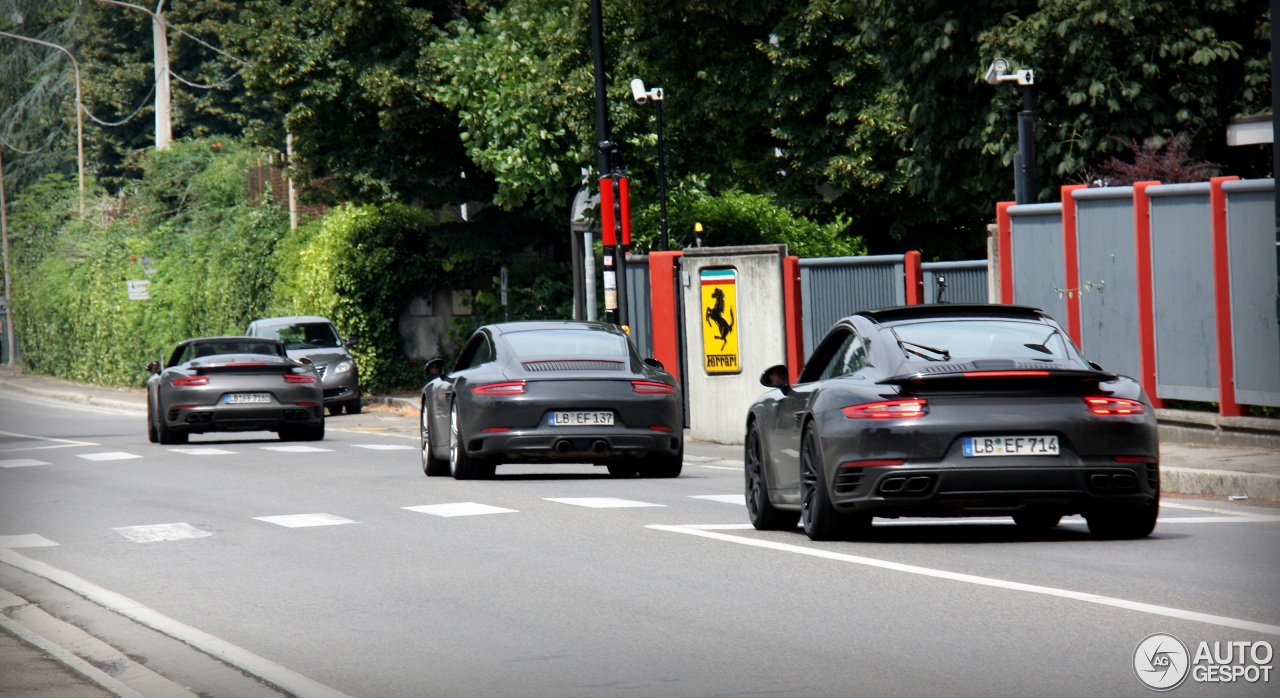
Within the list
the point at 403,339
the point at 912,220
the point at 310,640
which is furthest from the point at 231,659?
the point at 403,339

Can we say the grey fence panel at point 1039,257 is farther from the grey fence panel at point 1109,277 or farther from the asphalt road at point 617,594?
the asphalt road at point 617,594

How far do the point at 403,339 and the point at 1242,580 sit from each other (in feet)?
108

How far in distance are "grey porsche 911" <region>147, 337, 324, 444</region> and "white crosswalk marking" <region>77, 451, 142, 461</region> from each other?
1254 millimetres

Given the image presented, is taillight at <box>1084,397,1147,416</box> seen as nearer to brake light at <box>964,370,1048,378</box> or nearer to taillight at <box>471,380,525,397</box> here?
brake light at <box>964,370,1048,378</box>

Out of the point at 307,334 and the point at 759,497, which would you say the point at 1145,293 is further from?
the point at 307,334

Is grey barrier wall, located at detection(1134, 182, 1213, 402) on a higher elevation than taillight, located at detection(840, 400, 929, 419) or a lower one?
higher

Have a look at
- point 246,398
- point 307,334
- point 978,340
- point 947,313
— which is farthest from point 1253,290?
point 307,334

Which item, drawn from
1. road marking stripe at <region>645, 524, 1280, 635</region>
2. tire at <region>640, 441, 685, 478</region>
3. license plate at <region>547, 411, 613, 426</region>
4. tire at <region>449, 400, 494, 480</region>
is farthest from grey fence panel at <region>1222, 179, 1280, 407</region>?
road marking stripe at <region>645, 524, 1280, 635</region>

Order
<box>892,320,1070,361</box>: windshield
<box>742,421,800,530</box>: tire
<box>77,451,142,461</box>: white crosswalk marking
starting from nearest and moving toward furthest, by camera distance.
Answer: <box>892,320,1070,361</box>: windshield < <box>742,421,800,530</box>: tire < <box>77,451,142,461</box>: white crosswalk marking

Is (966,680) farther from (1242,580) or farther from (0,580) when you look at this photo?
(0,580)

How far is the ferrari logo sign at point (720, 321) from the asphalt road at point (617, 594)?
7.92 metres

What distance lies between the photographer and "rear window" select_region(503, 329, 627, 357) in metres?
17.8

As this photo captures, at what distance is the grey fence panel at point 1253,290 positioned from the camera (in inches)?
679

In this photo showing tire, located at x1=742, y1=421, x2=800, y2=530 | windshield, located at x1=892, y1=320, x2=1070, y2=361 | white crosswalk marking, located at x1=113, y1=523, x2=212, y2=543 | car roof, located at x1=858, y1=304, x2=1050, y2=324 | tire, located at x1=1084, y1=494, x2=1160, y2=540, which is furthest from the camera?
white crosswalk marking, located at x1=113, y1=523, x2=212, y2=543
